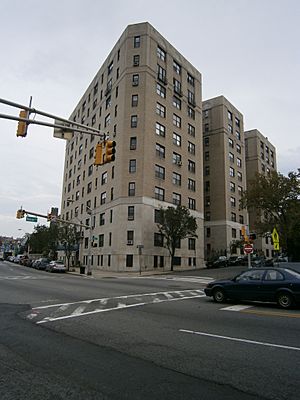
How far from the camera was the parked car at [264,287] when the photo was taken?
11.6 m

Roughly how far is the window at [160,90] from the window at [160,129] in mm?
4678

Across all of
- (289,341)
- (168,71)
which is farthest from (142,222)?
(289,341)

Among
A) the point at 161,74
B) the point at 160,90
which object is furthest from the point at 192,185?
the point at 161,74

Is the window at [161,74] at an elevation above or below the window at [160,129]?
above

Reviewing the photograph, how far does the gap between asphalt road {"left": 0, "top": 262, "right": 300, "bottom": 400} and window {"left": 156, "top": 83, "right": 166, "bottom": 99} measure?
42.0 meters

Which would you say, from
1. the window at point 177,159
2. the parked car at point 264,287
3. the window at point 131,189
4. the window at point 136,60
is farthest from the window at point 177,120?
the parked car at point 264,287

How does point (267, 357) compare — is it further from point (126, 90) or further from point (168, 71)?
point (168, 71)

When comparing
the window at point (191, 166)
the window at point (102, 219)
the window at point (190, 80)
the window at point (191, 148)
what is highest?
the window at point (190, 80)

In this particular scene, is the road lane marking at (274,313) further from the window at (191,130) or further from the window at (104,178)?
the window at (191,130)

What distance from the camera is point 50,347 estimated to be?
21.6 feet

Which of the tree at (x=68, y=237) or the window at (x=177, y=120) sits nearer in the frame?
the tree at (x=68, y=237)

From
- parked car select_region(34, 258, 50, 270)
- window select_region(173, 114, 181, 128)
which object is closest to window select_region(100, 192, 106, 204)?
parked car select_region(34, 258, 50, 270)

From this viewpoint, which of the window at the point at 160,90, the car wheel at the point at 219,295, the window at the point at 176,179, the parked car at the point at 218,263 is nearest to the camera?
the car wheel at the point at 219,295

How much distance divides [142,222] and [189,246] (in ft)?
36.7
